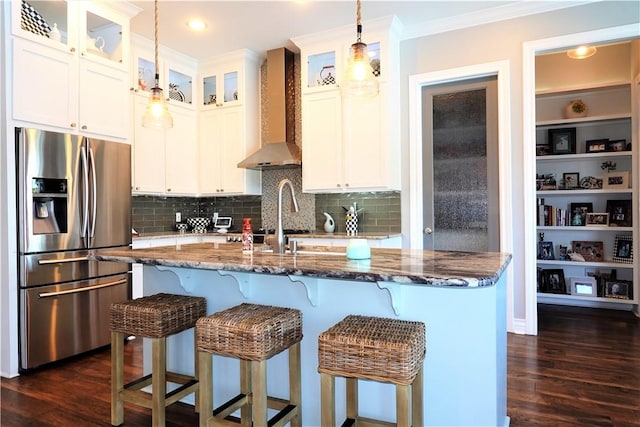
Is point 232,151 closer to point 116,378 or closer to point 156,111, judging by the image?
point 156,111

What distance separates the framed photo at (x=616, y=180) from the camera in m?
4.41

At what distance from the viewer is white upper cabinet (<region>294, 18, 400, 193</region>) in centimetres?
400

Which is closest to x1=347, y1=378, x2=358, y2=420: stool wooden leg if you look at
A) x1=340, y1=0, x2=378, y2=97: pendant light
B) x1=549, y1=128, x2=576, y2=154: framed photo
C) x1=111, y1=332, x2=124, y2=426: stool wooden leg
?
x1=111, y1=332, x2=124, y2=426: stool wooden leg

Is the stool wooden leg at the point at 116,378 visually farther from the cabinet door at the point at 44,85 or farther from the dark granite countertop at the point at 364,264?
the cabinet door at the point at 44,85

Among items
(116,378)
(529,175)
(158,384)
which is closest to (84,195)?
(116,378)

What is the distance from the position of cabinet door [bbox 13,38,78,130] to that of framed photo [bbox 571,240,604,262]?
529 centimetres

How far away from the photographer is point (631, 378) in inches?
105

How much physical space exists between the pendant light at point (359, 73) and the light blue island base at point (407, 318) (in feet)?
3.54

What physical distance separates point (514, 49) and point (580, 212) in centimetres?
215

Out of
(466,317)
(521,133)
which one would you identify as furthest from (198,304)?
(521,133)

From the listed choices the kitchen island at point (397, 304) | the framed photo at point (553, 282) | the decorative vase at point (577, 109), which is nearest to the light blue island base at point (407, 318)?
the kitchen island at point (397, 304)

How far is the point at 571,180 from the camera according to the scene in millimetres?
4695

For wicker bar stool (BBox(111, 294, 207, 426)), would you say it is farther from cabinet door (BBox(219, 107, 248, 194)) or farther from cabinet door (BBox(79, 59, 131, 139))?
cabinet door (BBox(219, 107, 248, 194))

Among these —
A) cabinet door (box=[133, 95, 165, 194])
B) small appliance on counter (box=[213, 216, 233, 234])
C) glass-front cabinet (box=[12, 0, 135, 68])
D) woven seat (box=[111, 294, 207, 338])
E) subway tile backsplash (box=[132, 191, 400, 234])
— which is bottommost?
woven seat (box=[111, 294, 207, 338])
